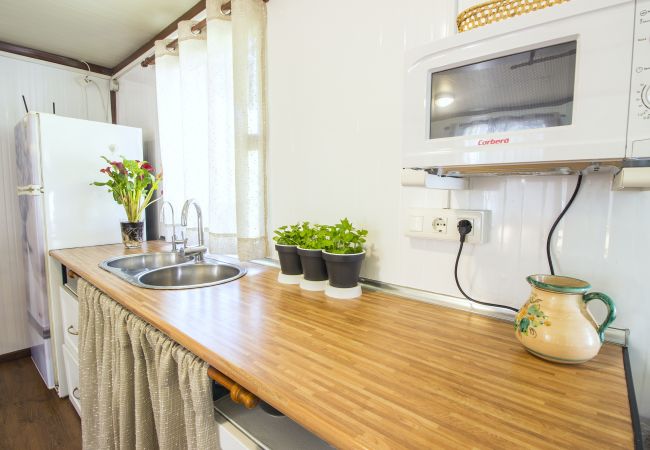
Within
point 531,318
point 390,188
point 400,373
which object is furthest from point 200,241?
point 531,318

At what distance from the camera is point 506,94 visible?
1.99ft

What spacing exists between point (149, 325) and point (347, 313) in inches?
22.1

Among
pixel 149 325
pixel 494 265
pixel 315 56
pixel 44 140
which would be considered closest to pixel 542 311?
pixel 494 265

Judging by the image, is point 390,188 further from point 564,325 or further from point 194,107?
point 194,107

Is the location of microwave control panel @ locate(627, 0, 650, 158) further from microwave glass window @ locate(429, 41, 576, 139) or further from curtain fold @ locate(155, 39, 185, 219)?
curtain fold @ locate(155, 39, 185, 219)

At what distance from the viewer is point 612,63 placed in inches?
19.3

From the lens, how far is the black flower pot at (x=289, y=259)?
1.17 metres

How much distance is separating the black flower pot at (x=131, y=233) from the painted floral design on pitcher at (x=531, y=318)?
2.05 meters

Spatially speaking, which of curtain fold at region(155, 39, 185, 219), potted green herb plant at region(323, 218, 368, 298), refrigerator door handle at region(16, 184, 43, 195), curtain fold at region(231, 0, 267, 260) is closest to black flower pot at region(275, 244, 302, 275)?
potted green herb plant at region(323, 218, 368, 298)

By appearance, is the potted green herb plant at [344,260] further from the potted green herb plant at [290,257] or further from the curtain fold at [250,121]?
the curtain fold at [250,121]

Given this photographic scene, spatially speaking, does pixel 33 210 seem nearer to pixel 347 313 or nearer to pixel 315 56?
pixel 315 56

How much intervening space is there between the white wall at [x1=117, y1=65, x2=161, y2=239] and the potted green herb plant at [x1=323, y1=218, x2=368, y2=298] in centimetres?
173

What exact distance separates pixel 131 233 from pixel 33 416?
109cm

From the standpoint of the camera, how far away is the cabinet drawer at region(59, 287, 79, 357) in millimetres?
1604
